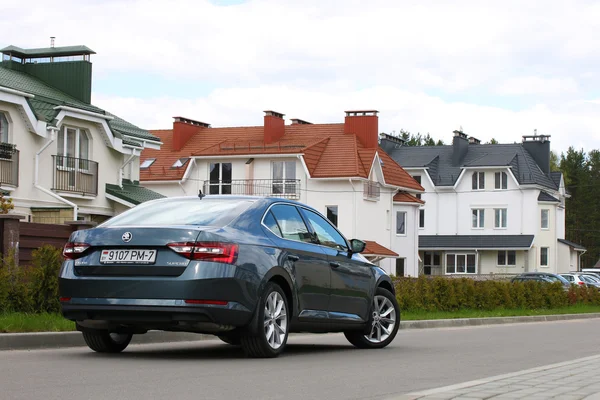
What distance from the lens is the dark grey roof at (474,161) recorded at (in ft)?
244

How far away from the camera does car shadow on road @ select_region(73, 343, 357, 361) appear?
10438 mm

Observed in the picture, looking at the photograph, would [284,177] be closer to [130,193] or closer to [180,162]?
[180,162]

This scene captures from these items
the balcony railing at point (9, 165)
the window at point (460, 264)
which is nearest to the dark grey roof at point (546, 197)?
the window at point (460, 264)

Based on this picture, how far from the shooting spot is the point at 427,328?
20.1 m

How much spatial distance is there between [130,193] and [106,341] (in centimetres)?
2624

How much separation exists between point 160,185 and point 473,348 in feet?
154

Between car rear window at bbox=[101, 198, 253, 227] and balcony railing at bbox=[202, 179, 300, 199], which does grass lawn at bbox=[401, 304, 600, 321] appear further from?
balcony railing at bbox=[202, 179, 300, 199]

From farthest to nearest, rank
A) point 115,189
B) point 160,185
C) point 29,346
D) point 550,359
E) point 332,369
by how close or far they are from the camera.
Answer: point 160,185 < point 115,189 < point 550,359 < point 29,346 < point 332,369

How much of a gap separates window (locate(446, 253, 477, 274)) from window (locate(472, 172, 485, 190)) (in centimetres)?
501

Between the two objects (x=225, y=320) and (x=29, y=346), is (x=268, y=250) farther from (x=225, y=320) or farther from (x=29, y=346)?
(x=29, y=346)

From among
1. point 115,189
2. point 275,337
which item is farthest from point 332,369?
point 115,189

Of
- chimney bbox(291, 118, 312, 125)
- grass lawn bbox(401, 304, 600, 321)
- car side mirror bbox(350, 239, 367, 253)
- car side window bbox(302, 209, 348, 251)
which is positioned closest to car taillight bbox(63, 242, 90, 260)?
car side window bbox(302, 209, 348, 251)

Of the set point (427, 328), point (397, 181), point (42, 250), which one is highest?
point (397, 181)

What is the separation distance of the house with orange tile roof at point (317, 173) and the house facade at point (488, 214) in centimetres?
1325
